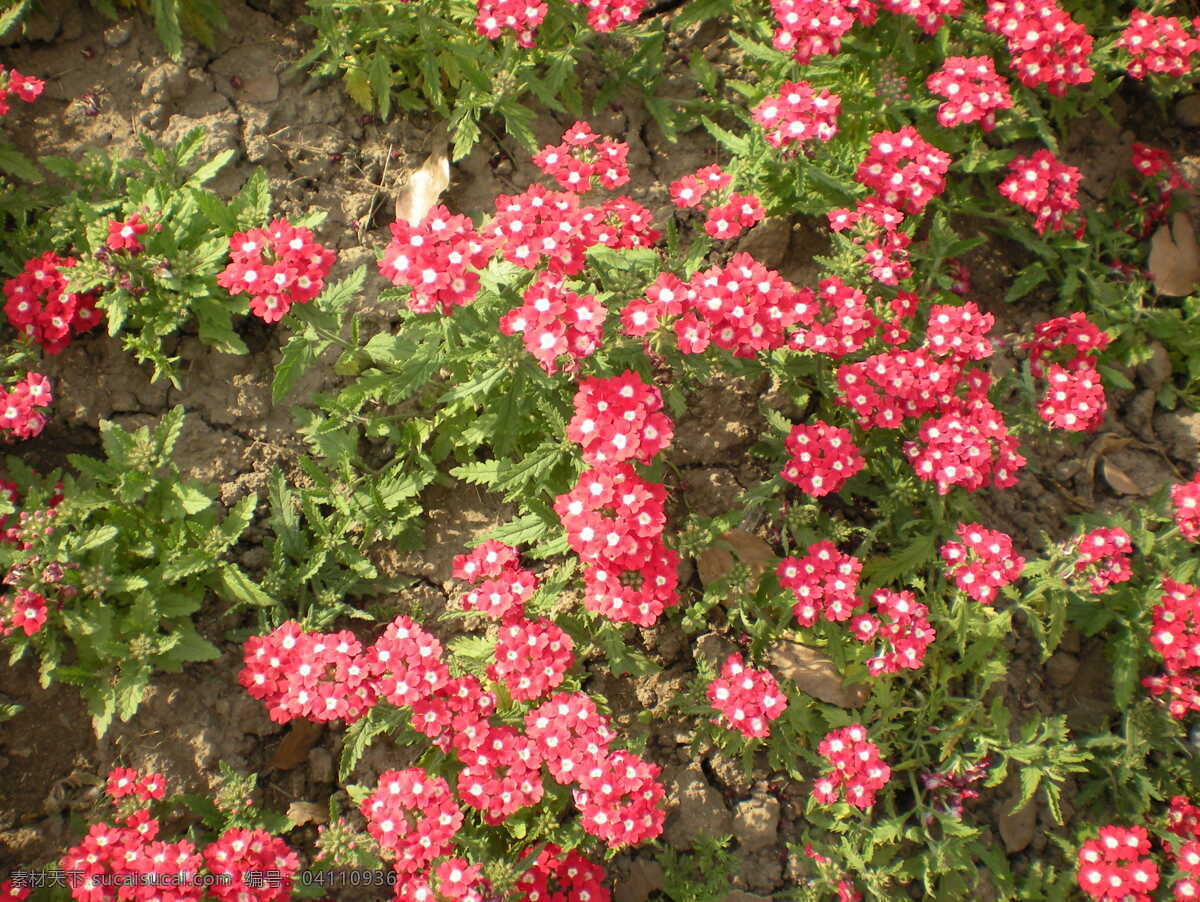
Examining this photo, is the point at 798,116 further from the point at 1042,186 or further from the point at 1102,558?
the point at 1102,558

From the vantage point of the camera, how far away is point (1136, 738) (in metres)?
5.32

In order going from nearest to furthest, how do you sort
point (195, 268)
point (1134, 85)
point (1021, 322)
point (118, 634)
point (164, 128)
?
1. point (118, 634)
2. point (195, 268)
3. point (164, 128)
4. point (1021, 322)
5. point (1134, 85)

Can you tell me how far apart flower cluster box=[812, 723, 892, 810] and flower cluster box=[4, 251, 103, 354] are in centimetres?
515

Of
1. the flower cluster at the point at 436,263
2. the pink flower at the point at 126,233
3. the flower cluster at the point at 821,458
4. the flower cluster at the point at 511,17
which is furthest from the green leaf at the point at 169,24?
the flower cluster at the point at 821,458

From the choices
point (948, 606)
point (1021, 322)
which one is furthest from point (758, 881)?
point (1021, 322)

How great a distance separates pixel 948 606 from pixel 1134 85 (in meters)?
4.78

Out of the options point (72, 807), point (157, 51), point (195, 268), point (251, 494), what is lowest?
point (72, 807)

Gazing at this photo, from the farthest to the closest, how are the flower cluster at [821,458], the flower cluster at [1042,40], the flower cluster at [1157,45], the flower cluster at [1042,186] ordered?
the flower cluster at [1157,45] < the flower cluster at [1042,186] < the flower cluster at [1042,40] < the flower cluster at [821,458]

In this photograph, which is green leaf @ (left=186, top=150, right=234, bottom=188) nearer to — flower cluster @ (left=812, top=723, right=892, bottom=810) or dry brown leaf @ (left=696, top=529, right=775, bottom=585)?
dry brown leaf @ (left=696, top=529, right=775, bottom=585)

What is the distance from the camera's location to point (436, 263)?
13.2ft

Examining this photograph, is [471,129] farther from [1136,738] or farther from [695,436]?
[1136,738]

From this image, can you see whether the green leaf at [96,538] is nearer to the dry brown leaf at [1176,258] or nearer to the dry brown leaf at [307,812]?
the dry brown leaf at [307,812]

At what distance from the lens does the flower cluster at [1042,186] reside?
5801 mm

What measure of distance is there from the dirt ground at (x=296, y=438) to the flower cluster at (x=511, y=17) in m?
0.96
